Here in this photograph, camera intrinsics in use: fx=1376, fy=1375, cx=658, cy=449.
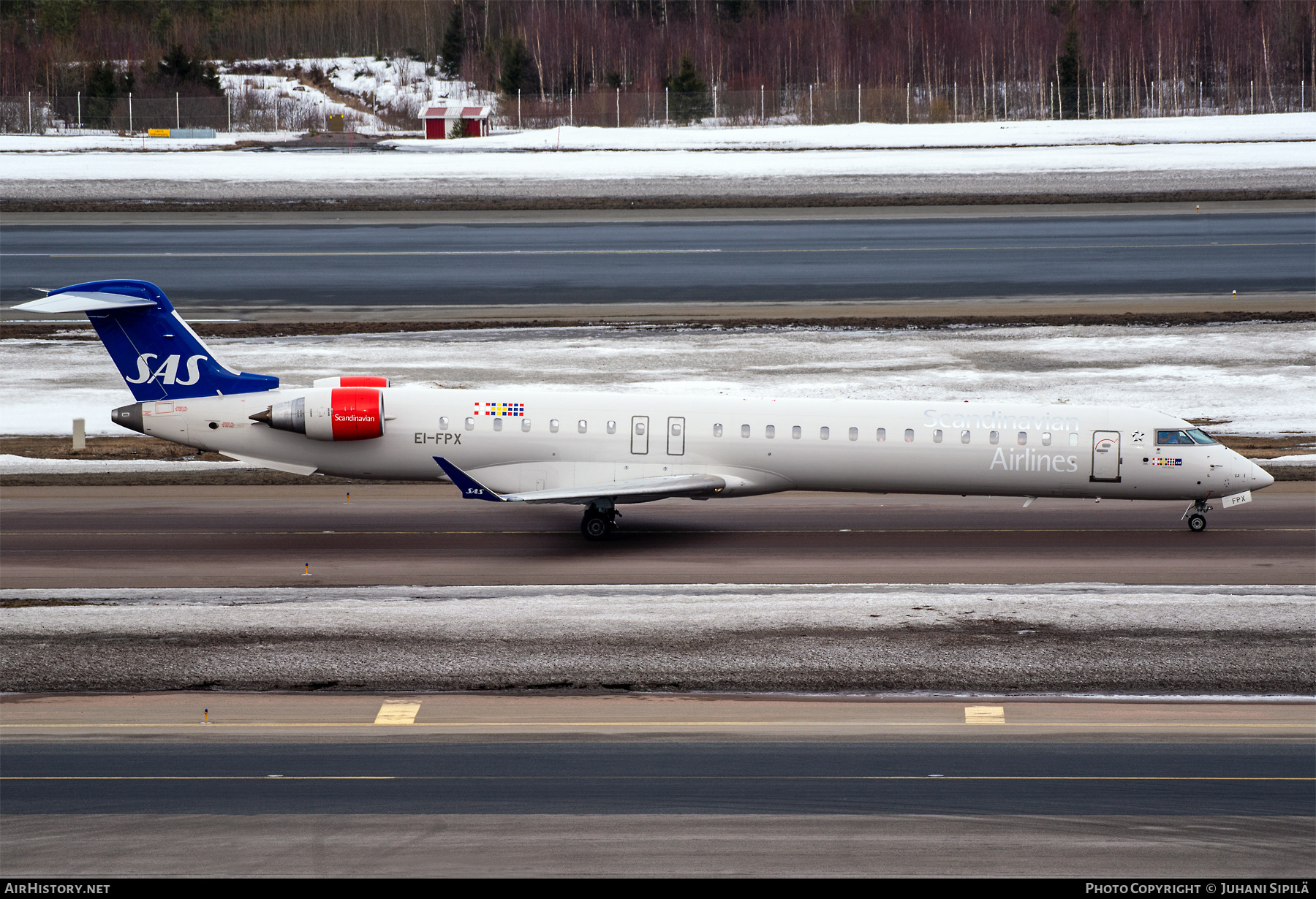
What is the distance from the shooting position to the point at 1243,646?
2127 centimetres

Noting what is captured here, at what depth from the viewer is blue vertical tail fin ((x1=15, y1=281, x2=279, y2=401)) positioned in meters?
28.6

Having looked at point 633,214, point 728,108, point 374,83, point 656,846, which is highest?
point 374,83

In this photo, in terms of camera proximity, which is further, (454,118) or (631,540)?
(454,118)

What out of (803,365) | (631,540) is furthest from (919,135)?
(631,540)

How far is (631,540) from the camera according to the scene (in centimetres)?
2880

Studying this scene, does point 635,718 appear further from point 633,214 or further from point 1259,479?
point 633,214

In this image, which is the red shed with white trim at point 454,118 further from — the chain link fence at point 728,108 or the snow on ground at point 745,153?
the chain link fence at point 728,108

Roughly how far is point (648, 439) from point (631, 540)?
2197mm

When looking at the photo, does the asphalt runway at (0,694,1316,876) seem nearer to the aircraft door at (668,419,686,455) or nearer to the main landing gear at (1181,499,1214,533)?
the aircraft door at (668,419,686,455)

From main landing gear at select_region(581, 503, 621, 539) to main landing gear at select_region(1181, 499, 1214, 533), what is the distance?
39.8ft

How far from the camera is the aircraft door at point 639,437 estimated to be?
28.4 metres

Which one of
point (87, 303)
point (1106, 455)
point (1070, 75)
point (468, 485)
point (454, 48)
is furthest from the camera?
point (454, 48)

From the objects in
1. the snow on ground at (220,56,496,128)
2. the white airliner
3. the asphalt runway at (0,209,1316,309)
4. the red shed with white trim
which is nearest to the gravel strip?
the white airliner

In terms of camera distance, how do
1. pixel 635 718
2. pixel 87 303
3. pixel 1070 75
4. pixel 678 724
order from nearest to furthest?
pixel 678 724, pixel 635 718, pixel 87 303, pixel 1070 75
